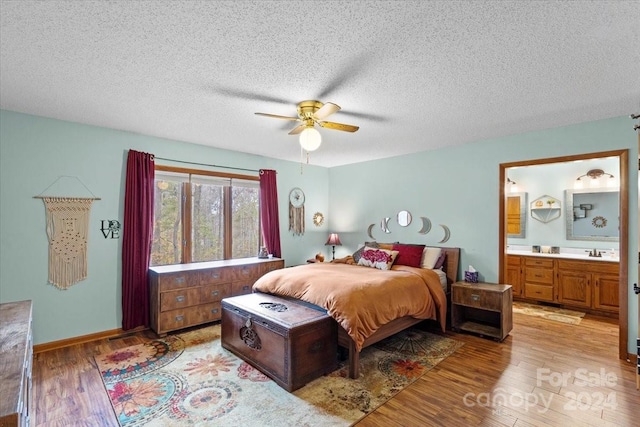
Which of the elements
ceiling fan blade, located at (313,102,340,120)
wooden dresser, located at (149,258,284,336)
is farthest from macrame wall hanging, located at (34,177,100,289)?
ceiling fan blade, located at (313,102,340,120)

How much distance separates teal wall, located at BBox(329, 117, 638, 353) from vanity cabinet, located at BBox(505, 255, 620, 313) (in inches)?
62.7

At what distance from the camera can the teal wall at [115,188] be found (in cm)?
313

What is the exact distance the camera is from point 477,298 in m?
3.66

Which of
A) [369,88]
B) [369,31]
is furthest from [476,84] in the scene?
[369,31]

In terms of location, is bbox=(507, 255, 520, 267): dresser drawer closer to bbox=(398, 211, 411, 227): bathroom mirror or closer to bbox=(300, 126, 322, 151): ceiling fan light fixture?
bbox=(398, 211, 411, 227): bathroom mirror

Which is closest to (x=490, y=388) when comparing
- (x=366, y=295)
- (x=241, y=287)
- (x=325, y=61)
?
(x=366, y=295)

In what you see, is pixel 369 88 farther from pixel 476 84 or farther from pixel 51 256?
pixel 51 256

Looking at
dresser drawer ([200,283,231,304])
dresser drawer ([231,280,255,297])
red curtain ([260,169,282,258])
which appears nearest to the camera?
dresser drawer ([200,283,231,304])

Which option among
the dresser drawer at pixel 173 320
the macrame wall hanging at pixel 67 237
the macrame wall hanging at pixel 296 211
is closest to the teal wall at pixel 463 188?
the macrame wall hanging at pixel 296 211

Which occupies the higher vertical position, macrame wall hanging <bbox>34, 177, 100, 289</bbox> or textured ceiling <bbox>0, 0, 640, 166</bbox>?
textured ceiling <bbox>0, 0, 640, 166</bbox>

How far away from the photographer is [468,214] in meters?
→ 4.25

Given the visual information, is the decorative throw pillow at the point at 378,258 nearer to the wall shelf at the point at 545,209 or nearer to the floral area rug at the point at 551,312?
the floral area rug at the point at 551,312

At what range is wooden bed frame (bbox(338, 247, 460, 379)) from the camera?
8.83 feet

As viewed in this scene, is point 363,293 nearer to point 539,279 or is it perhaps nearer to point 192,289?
point 192,289
